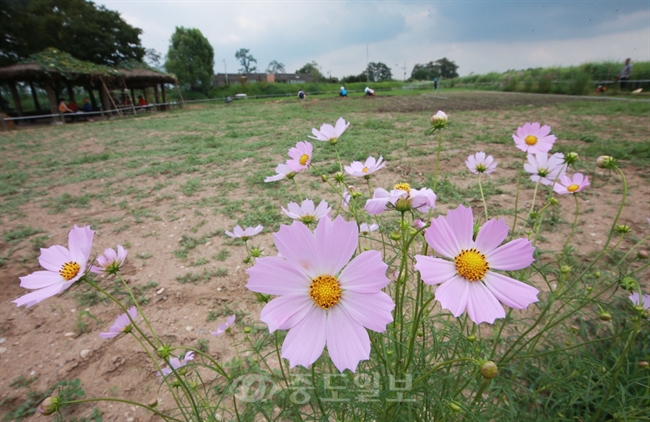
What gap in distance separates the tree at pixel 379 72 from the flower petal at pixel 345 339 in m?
35.4

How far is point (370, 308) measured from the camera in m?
0.34

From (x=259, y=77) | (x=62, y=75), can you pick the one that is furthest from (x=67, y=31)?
(x=259, y=77)

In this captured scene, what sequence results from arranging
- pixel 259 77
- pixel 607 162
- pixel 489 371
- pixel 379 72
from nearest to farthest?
pixel 489 371, pixel 607 162, pixel 259 77, pixel 379 72

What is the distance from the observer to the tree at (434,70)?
3133 centimetres

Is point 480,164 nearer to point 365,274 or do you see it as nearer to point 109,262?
point 365,274

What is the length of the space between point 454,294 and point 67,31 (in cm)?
1758

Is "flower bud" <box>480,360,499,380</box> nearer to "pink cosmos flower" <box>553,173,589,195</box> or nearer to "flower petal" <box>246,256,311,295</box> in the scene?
"flower petal" <box>246,256,311,295</box>

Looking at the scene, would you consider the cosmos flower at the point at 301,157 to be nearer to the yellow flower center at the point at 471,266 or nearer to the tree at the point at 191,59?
the yellow flower center at the point at 471,266

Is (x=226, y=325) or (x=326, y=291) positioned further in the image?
(x=226, y=325)

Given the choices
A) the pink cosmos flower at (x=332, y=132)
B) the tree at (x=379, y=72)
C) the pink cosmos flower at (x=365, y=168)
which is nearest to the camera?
the pink cosmos flower at (x=365, y=168)

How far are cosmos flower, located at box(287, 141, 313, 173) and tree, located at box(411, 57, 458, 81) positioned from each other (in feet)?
110

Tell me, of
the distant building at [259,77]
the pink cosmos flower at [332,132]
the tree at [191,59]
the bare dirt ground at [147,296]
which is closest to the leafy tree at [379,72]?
the distant building at [259,77]

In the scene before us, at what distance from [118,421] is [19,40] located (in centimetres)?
1638

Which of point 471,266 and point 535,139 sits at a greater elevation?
point 535,139
